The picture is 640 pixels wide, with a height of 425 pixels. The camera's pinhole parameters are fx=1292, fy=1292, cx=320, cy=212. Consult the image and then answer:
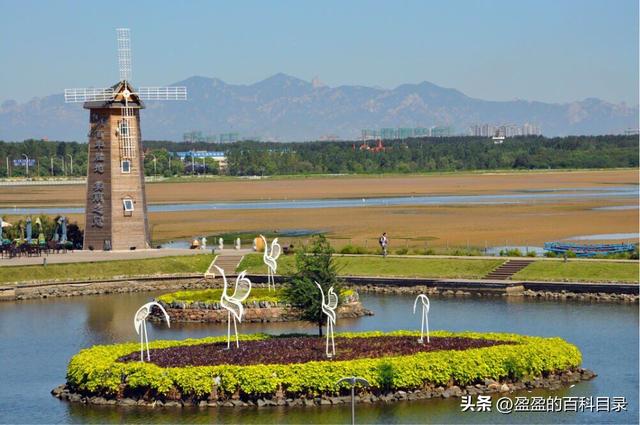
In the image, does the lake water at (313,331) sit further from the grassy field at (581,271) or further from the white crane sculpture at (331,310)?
the grassy field at (581,271)

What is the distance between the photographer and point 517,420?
36.0m

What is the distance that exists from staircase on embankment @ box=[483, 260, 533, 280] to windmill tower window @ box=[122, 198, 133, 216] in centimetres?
2196

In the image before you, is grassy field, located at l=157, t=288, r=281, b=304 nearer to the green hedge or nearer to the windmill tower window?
the windmill tower window

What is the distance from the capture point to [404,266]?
225 ft

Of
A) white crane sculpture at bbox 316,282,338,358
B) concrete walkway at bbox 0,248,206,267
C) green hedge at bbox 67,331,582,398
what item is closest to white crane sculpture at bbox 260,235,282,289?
white crane sculpture at bbox 316,282,338,358

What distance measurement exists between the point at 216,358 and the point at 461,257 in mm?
30962

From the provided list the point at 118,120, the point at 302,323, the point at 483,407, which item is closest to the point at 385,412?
the point at 483,407

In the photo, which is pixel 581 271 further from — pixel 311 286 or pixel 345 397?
pixel 345 397

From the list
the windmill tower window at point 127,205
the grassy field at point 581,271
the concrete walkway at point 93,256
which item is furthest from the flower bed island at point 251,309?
the windmill tower window at point 127,205

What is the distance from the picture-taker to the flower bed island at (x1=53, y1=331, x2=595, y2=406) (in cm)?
3759

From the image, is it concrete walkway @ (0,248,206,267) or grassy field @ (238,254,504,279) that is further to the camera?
concrete walkway @ (0,248,206,267)

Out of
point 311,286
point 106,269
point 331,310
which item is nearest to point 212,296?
point 106,269

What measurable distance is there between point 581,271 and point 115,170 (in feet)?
89.7

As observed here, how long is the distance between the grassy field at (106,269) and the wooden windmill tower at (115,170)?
4.53 metres
